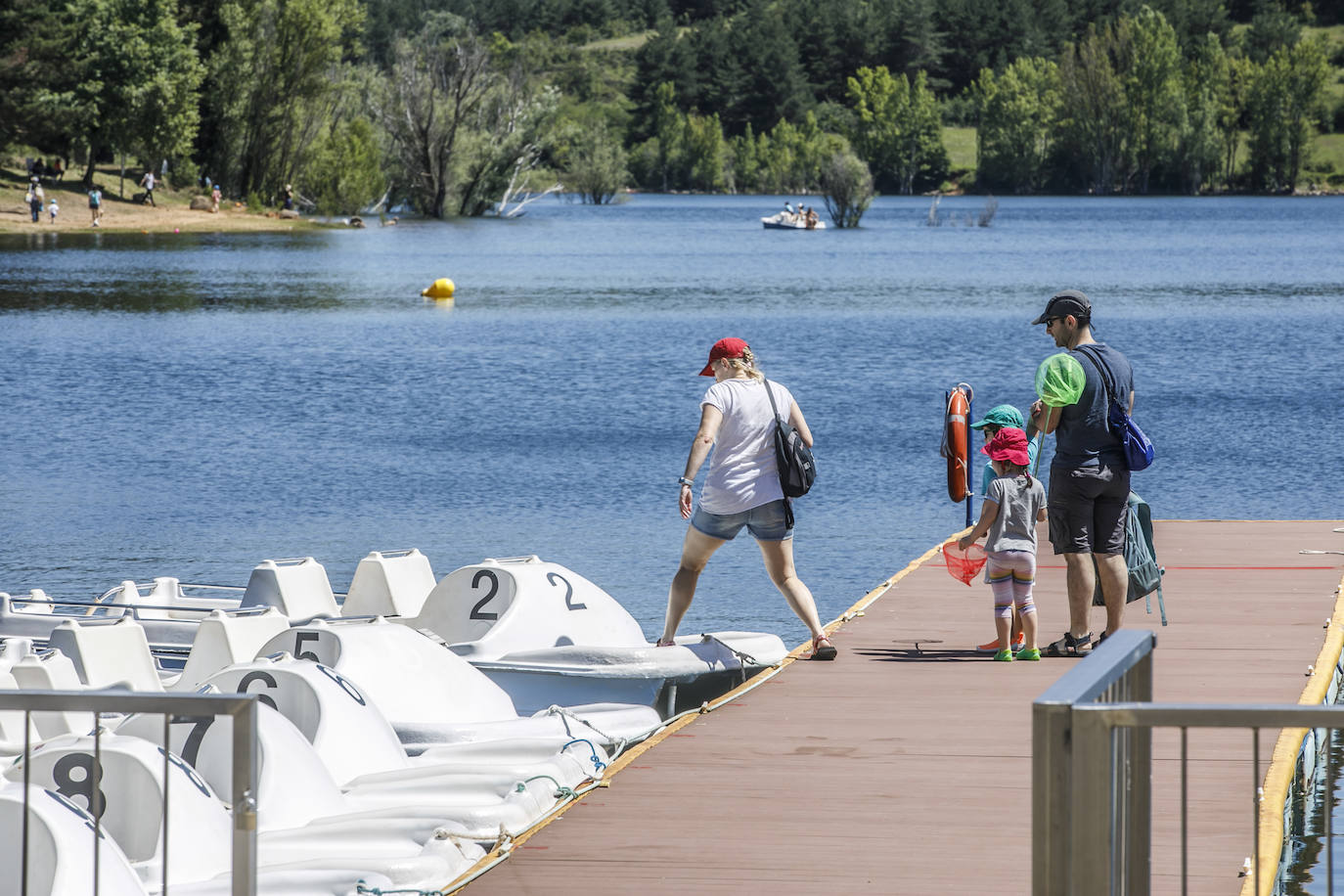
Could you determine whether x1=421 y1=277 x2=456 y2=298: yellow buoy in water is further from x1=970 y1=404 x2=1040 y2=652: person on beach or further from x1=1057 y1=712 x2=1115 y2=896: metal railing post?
x1=1057 y1=712 x2=1115 y2=896: metal railing post

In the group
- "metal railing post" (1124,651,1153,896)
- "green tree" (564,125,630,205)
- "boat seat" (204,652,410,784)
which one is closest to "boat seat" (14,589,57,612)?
"boat seat" (204,652,410,784)

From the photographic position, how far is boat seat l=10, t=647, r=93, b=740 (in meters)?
8.19

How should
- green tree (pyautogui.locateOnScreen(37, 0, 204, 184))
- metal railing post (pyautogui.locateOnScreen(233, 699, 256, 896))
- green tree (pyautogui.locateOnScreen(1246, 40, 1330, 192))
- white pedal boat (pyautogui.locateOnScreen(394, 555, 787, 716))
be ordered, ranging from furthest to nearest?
green tree (pyautogui.locateOnScreen(1246, 40, 1330, 192)) < green tree (pyautogui.locateOnScreen(37, 0, 204, 184)) < white pedal boat (pyautogui.locateOnScreen(394, 555, 787, 716)) < metal railing post (pyautogui.locateOnScreen(233, 699, 256, 896))

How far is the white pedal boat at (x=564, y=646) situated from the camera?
982 centimetres

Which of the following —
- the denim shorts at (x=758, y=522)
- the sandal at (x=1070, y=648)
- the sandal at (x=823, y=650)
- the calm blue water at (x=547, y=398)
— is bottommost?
the calm blue water at (x=547, y=398)

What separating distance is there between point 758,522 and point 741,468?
0.96 feet

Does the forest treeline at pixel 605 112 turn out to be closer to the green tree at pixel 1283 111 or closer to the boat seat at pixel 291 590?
the green tree at pixel 1283 111

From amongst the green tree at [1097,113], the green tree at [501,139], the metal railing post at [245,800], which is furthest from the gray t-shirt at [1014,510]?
the green tree at [1097,113]

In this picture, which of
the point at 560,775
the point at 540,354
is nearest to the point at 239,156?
the point at 540,354

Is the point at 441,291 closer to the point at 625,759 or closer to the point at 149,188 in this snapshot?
the point at 149,188

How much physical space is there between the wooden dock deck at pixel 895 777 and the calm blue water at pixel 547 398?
3711 mm

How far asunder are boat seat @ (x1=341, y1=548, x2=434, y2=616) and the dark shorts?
16.0ft

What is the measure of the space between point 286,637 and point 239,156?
78.8m

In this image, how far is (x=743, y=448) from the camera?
8281 millimetres
